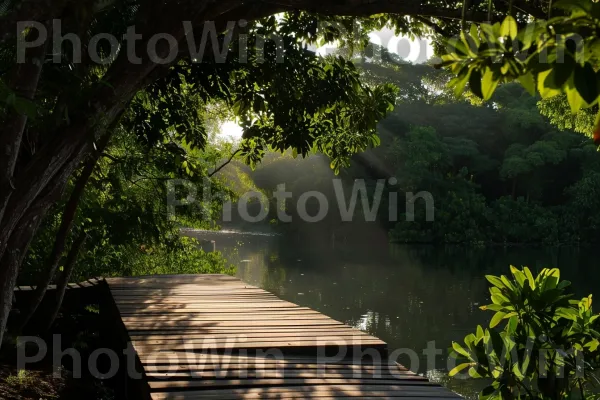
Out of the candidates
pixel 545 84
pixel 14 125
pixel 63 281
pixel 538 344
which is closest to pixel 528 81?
pixel 545 84

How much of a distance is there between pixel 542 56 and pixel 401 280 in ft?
72.9

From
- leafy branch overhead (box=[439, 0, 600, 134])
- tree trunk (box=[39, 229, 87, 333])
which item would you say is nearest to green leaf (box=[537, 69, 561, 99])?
leafy branch overhead (box=[439, 0, 600, 134])

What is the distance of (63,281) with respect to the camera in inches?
255

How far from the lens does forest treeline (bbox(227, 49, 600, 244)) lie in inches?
1337

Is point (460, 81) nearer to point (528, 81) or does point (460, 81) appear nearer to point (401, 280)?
point (528, 81)

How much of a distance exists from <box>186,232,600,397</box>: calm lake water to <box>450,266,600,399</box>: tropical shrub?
353 inches

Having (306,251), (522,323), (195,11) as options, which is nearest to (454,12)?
(195,11)

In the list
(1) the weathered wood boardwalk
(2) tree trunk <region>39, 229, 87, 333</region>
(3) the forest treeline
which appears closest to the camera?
(1) the weathered wood boardwalk

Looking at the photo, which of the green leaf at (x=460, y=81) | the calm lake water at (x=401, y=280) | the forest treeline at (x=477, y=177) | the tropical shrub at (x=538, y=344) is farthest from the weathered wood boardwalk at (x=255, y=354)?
the forest treeline at (x=477, y=177)

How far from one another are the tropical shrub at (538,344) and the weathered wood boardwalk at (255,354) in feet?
1.56

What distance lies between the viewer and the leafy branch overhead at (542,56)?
1032 mm

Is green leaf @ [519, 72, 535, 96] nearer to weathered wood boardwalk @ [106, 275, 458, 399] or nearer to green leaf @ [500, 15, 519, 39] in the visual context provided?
green leaf @ [500, 15, 519, 39]

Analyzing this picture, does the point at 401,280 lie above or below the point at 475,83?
below

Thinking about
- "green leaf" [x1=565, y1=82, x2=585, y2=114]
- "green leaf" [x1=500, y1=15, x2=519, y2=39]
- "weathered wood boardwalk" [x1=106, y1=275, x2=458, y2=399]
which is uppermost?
"green leaf" [x1=500, y1=15, x2=519, y2=39]
